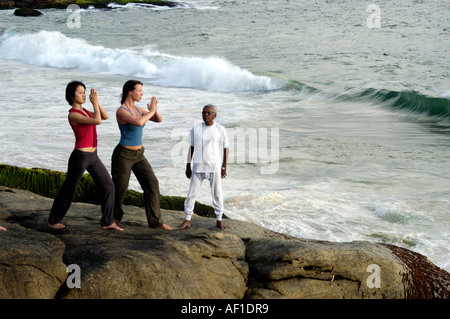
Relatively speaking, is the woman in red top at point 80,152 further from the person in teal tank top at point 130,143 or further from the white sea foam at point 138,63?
the white sea foam at point 138,63

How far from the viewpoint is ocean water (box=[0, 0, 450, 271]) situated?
34.0 ft

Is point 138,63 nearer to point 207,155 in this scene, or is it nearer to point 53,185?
point 53,185

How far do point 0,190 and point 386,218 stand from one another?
6347 millimetres

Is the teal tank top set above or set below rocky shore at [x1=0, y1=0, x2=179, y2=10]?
below

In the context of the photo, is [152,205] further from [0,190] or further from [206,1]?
[206,1]

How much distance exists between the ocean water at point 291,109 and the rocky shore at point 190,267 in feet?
8.88

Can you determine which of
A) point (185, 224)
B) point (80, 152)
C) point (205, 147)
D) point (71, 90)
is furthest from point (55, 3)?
point (80, 152)

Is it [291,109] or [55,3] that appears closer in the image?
[291,109]

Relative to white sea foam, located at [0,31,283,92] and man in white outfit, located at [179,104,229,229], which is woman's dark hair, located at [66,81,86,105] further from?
white sea foam, located at [0,31,283,92]

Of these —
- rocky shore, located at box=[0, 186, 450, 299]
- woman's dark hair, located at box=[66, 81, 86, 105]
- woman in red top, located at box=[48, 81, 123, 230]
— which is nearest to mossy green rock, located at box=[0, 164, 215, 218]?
rocky shore, located at box=[0, 186, 450, 299]

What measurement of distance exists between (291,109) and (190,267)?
1678 centimetres

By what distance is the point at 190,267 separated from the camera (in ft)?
16.8

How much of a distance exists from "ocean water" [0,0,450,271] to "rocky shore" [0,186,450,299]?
2.71 m

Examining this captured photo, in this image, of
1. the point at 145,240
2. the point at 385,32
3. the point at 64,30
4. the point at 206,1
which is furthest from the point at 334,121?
the point at 206,1
